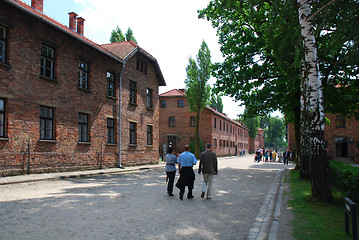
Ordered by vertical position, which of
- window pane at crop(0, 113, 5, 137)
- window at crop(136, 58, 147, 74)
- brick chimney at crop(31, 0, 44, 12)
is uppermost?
brick chimney at crop(31, 0, 44, 12)

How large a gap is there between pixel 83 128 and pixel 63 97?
101 inches

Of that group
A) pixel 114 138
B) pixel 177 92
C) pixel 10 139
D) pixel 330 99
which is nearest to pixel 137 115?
pixel 114 138

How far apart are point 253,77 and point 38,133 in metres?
12.8

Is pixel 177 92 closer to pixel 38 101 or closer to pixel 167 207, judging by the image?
pixel 38 101

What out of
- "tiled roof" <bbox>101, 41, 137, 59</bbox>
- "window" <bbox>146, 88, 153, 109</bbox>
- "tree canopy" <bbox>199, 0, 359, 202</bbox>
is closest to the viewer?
"tree canopy" <bbox>199, 0, 359, 202</bbox>

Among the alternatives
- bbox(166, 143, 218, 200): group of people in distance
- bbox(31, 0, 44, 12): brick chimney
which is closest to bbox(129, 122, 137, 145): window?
bbox(31, 0, 44, 12): brick chimney

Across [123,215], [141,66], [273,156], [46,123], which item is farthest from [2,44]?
[273,156]

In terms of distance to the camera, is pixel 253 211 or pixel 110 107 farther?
pixel 110 107

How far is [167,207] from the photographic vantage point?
7641 millimetres

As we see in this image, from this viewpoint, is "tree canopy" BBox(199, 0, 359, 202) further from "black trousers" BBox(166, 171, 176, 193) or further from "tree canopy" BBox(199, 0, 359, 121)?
"black trousers" BBox(166, 171, 176, 193)

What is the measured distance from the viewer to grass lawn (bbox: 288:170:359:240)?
16.5 ft

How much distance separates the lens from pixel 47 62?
16172mm

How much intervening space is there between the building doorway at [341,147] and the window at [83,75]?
110 feet

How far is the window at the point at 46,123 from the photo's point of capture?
15.7 meters
